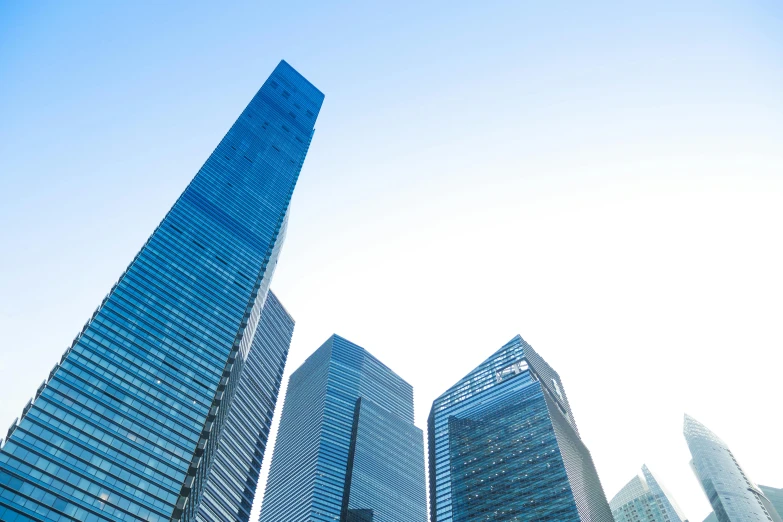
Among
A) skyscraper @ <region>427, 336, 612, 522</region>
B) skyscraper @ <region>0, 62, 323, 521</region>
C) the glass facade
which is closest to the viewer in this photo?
skyscraper @ <region>0, 62, 323, 521</region>

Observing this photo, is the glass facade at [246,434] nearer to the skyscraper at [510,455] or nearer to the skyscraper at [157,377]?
the skyscraper at [157,377]

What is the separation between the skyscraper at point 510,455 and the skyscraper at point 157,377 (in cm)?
8510

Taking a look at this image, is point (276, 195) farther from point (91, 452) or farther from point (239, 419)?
point (91, 452)

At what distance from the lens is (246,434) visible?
148m

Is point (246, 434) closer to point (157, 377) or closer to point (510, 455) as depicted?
point (157, 377)

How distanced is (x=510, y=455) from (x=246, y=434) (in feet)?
257

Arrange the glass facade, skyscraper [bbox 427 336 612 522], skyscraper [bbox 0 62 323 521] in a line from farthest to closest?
skyscraper [bbox 427 336 612 522]
the glass facade
skyscraper [bbox 0 62 323 521]

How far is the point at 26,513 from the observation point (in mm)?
74062

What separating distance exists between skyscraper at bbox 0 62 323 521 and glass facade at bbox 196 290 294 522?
2270 centimetres

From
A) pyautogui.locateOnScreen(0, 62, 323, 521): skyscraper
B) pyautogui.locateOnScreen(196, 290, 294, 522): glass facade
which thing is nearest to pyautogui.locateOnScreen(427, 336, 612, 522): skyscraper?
pyautogui.locateOnScreen(196, 290, 294, 522): glass facade

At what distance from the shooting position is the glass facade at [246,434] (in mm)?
127812

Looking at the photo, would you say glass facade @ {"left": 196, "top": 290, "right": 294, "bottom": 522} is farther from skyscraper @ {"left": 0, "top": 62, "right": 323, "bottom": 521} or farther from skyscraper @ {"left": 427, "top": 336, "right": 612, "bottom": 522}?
skyscraper @ {"left": 427, "top": 336, "right": 612, "bottom": 522}

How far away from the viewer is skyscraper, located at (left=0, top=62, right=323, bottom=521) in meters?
80.1

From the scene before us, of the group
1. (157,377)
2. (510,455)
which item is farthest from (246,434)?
(510,455)
